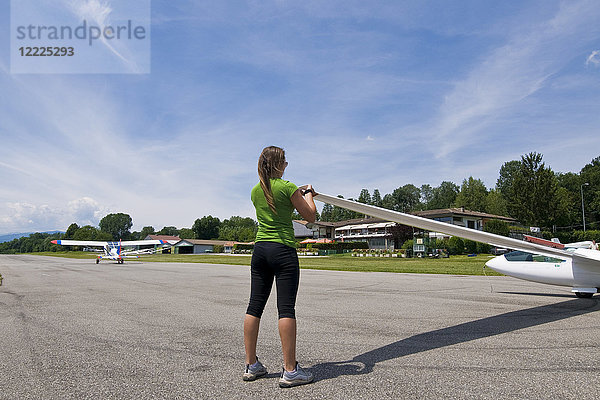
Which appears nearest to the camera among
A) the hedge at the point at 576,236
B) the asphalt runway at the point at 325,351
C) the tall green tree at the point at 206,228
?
the asphalt runway at the point at 325,351

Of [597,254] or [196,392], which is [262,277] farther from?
[597,254]

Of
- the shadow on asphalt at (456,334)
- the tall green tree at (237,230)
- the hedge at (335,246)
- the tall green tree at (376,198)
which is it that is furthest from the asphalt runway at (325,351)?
the tall green tree at (376,198)

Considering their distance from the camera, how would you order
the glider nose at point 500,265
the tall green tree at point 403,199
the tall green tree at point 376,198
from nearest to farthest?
the glider nose at point 500,265 → the tall green tree at point 403,199 → the tall green tree at point 376,198

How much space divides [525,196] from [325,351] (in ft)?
197

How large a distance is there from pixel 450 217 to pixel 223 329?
62.9m

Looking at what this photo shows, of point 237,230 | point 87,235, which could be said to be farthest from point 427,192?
point 87,235

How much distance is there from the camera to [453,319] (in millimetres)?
6445

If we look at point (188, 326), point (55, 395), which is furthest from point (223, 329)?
point (55, 395)

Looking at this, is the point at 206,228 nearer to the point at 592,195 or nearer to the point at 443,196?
the point at 443,196

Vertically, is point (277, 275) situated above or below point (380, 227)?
below

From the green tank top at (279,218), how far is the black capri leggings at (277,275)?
65 mm

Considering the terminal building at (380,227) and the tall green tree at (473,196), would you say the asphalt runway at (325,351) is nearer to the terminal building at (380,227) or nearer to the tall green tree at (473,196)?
the terminal building at (380,227)

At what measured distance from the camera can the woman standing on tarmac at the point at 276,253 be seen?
3.56m

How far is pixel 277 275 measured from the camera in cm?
364
